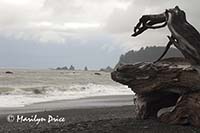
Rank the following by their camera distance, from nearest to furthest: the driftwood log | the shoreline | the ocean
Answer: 1. the driftwood log
2. the shoreline
3. the ocean

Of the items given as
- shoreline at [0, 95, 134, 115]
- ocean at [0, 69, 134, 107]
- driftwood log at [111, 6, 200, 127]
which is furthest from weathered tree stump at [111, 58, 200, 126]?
ocean at [0, 69, 134, 107]

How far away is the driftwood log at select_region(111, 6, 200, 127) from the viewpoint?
10328mm

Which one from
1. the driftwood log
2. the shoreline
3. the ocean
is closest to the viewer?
the driftwood log

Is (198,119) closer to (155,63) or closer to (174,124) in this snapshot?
(174,124)

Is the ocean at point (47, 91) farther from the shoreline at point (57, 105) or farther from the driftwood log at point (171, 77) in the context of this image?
the driftwood log at point (171, 77)

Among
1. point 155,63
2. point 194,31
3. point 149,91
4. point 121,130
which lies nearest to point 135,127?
point 121,130

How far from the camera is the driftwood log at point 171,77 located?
10.3m

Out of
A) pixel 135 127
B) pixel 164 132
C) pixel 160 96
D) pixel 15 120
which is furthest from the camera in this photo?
pixel 15 120

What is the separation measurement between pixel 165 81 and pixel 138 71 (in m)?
0.91

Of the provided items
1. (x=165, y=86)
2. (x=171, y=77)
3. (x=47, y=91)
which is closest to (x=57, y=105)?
(x=47, y=91)

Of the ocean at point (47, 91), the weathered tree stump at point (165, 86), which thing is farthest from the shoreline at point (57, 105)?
the weathered tree stump at point (165, 86)

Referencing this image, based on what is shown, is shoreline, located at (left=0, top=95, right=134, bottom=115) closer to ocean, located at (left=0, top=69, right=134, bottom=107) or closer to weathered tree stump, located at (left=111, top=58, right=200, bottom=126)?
ocean, located at (left=0, top=69, right=134, bottom=107)

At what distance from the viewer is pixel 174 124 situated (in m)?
10.8

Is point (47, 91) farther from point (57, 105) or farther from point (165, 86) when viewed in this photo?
point (165, 86)
